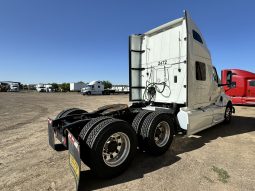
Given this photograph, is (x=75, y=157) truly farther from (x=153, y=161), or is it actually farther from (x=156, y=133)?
(x=156, y=133)

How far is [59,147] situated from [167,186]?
243 cm

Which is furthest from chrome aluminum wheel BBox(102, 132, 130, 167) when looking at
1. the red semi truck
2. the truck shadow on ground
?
the red semi truck

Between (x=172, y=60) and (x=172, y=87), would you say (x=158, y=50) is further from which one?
(x=172, y=87)

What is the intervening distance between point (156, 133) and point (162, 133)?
0.22m

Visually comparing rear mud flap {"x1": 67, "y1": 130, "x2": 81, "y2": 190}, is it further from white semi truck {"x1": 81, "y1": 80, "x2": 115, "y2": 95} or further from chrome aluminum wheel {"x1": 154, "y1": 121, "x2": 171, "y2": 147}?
white semi truck {"x1": 81, "y1": 80, "x2": 115, "y2": 95}

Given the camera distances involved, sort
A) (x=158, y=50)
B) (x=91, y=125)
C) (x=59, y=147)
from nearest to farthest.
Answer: (x=91, y=125)
(x=59, y=147)
(x=158, y=50)

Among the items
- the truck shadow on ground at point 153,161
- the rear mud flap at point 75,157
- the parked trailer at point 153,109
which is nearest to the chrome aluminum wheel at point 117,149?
the parked trailer at point 153,109

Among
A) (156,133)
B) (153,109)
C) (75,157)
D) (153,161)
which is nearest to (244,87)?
(153,109)

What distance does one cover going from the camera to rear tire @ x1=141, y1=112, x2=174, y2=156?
13.0ft

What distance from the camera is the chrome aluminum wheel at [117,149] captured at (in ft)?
11.2

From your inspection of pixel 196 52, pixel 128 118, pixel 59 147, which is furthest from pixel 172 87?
pixel 59 147

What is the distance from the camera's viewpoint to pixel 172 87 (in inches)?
220

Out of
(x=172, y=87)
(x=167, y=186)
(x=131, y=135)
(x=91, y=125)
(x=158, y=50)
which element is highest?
(x=158, y=50)

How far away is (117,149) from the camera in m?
3.55
